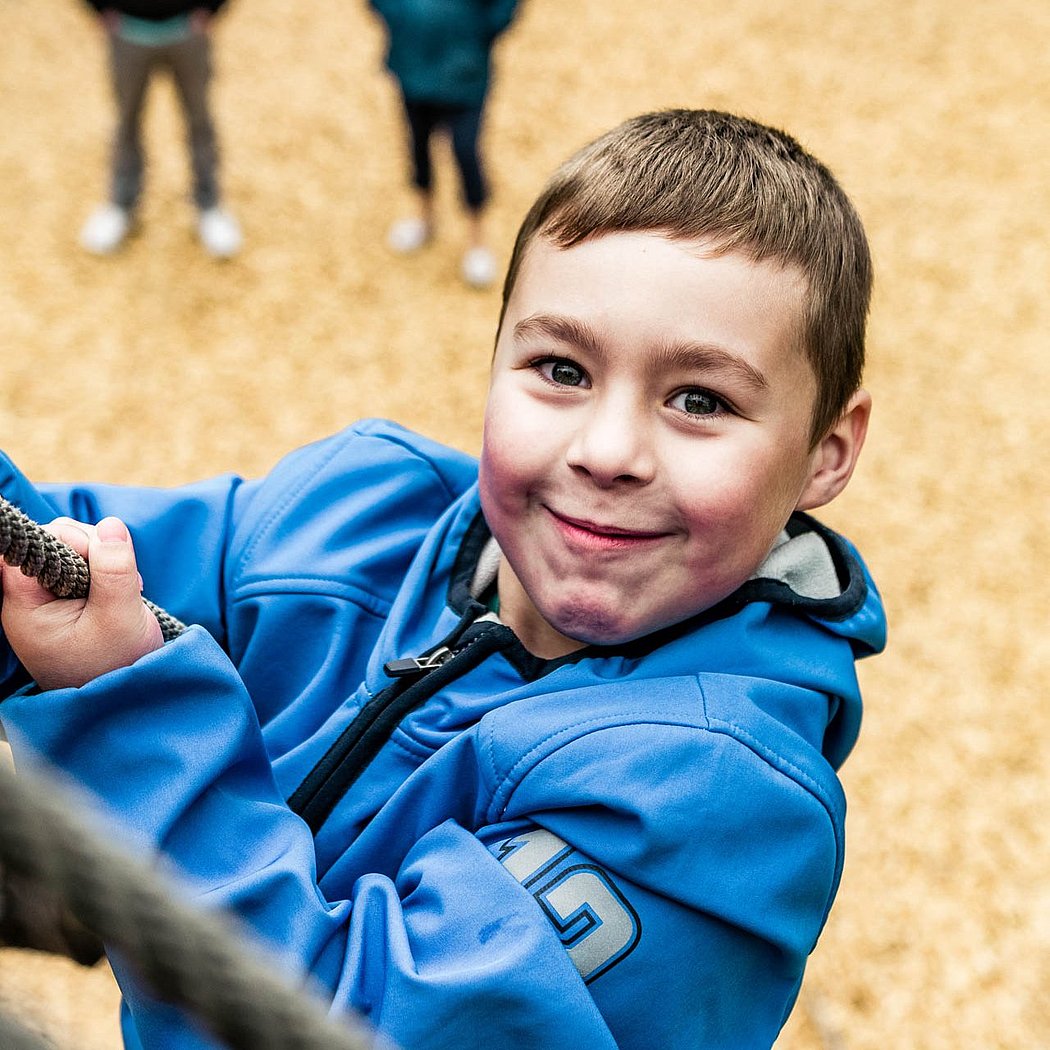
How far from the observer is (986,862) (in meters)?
2.60

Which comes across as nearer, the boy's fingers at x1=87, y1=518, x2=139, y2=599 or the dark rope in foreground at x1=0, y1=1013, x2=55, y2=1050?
the dark rope in foreground at x1=0, y1=1013, x2=55, y2=1050

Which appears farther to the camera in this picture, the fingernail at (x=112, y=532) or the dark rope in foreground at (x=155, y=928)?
the fingernail at (x=112, y=532)

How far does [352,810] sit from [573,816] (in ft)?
Result: 0.75

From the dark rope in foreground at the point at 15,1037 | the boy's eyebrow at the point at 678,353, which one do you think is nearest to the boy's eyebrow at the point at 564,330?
the boy's eyebrow at the point at 678,353

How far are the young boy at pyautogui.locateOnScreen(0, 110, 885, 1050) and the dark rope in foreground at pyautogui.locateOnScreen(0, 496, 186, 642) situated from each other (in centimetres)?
2

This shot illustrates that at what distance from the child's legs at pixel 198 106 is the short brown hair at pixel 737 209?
3022 millimetres

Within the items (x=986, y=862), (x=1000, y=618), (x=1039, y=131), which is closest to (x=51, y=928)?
(x=986, y=862)

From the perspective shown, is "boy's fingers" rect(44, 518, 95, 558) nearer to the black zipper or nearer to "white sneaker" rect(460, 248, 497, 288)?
the black zipper

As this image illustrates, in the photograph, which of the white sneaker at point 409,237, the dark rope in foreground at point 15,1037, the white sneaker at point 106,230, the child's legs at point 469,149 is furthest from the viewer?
the white sneaker at point 409,237

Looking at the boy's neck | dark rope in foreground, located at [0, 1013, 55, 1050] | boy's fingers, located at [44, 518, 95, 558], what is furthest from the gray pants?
dark rope in foreground, located at [0, 1013, 55, 1050]

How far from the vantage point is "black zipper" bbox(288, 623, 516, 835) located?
1118 mm

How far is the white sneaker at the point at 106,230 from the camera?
4125mm

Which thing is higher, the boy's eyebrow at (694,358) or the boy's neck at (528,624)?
the boy's eyebrow at (694,358)

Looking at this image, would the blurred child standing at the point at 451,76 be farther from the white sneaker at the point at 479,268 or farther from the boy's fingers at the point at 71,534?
the boy's fingers at the point at 71,534
